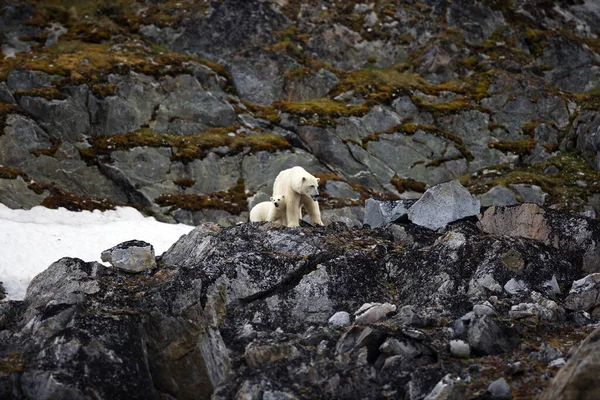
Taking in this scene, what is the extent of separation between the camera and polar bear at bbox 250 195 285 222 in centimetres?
1923

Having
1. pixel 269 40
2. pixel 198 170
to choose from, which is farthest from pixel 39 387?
pixel 269 40

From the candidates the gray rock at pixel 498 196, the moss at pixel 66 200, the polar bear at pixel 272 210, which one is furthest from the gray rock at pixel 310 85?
the polar bear at pixel 272 210

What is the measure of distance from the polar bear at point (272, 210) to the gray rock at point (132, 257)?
410 cm

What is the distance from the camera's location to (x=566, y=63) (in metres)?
59.2

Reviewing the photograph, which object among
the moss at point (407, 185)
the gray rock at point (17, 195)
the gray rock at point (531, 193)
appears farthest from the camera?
the moss at point (407, 185)

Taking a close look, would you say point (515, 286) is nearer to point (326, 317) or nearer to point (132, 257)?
point (326, 317)

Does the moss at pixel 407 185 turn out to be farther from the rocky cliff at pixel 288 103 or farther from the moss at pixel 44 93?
the moss at pixel 44 93

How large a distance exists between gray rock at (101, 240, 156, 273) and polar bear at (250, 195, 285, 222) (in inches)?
162

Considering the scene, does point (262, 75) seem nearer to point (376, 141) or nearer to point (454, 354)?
point (376, 141)

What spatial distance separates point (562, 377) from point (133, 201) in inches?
1189

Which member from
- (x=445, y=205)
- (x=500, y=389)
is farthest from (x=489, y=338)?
(x=445, y=205)

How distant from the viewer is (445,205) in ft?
63.9

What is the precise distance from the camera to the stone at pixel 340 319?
46.3ft

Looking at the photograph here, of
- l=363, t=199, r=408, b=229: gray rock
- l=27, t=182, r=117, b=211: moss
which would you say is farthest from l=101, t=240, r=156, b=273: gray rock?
l=27, t=182, r=117, b=211: moss
